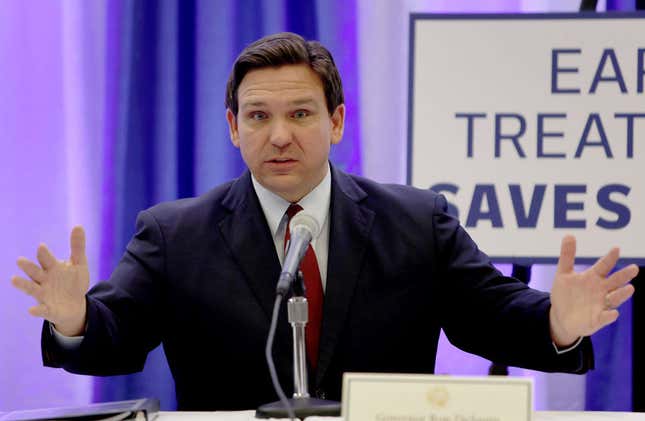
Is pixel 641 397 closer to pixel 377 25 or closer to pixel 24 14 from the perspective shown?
pixel 377 25

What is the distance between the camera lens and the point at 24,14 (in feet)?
12.7

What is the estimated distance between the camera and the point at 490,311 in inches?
93.6

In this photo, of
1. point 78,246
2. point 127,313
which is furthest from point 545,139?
point 78,246

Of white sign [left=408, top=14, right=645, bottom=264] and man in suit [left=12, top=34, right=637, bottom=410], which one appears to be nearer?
man in suit [left=12, top=34, right=637, bottom=410]

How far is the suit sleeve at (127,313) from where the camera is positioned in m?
2.09

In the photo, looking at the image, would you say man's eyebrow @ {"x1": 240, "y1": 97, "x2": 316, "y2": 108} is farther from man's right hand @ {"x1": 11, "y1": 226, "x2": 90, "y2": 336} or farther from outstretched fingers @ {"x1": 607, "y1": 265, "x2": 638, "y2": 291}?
outstretched fingers @ {"x1": 607, "y1": 265, "x2": 638, "y2": 291}

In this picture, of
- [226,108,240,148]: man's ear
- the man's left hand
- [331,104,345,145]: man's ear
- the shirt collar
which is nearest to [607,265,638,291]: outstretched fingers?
the man's left hand

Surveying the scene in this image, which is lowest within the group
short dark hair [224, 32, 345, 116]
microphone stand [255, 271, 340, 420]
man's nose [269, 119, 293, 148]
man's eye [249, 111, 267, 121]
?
microphone stand [255, 271, 340, 420]

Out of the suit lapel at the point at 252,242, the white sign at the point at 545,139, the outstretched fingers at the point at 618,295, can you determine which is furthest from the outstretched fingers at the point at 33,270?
the white sign at the point at 545,139

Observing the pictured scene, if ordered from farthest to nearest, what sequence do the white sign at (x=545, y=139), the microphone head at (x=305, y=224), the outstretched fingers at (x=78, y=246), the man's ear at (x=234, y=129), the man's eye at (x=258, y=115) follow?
the white sign at (x=545, y=139)
the man's ear at (x=234, y=129)
the man's eye at (x=258, y=115)
the outstretched fingers at (x=78, y=246)
the microphone head at (x=305, y=224)

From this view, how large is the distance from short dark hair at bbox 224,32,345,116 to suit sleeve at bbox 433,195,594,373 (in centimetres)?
44

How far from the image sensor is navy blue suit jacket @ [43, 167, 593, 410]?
227 cm

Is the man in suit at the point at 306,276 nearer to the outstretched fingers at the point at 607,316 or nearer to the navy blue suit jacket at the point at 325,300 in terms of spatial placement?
the navy blue suit jacket at the point at 325,300

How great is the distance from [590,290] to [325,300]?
639mm
